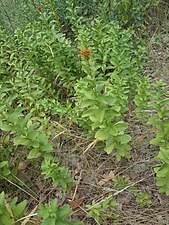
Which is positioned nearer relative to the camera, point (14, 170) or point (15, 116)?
point (15, 116)

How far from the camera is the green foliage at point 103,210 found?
8.02 feet

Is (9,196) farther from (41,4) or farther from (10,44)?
(41,4)

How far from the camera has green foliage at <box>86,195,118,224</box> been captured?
2.44m

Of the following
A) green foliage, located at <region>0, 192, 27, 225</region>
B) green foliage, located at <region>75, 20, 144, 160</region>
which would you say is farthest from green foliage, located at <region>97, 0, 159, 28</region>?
green foliage, located at <region>0, 192, 27, 225</region>

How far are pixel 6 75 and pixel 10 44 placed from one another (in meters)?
0.26

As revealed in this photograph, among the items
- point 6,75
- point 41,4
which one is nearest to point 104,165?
point 6,75

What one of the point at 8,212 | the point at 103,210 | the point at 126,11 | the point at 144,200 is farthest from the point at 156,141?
A: the point at 126,11

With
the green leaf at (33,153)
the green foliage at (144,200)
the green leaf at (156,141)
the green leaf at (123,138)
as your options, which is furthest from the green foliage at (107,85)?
the green leaf at (33,153)

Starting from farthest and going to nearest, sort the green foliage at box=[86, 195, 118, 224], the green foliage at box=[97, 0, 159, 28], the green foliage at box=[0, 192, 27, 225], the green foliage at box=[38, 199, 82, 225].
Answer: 1. the green foliage at box=[97, 0, 159, 28]
2. the green foliage at box=[86, 195, 118, 224]
3. the green foliage at box=[0, 192, 27, 225]
4. the green foliage at box=[38, 199, 82, 225]

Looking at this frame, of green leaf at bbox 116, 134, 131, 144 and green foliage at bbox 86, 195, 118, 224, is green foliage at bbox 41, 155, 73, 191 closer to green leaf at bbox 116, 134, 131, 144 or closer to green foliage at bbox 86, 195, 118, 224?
green foliage at bbox 86, 195, 118, 224

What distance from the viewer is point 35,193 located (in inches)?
109

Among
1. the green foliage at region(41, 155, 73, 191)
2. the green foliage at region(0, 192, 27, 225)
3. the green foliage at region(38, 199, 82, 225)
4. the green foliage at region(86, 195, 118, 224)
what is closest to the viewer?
the green foliage at region(38, 199, 82, 225)

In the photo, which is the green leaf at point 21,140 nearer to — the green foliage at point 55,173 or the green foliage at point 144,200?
the green foliage at point 55,173

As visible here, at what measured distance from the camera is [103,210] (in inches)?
98.7
